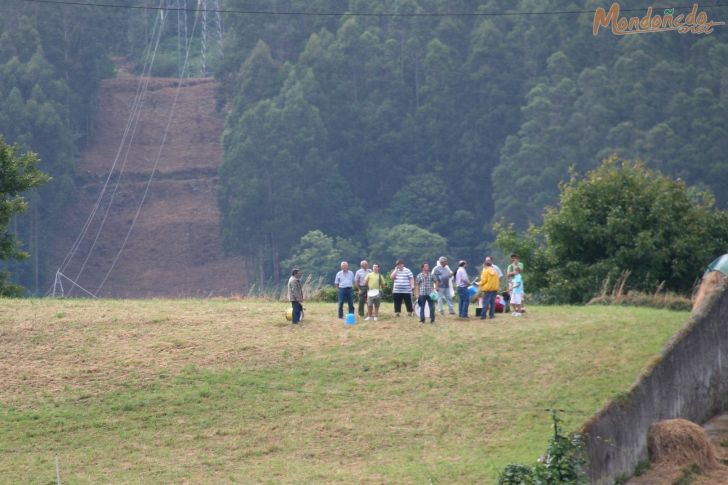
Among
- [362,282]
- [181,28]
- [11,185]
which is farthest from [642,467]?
[181,28]

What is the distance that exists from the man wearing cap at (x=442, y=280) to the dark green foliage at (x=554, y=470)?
12.3 m

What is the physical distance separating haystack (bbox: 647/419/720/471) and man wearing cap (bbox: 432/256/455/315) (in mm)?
8948

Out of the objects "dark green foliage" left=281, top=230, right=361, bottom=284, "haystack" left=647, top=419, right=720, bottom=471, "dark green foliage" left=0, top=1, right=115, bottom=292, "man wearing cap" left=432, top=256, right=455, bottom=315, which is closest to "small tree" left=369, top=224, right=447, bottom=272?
"dark green foliage" left=281, top=230, right=361, bottom=284

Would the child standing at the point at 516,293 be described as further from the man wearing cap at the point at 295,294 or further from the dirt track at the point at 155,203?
the dirt track at the point at 155,203

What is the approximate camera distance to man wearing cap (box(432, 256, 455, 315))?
116ft

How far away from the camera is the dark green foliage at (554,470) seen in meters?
22.4

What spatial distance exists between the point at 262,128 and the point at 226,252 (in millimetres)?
9681

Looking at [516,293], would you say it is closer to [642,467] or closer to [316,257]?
[642,467]

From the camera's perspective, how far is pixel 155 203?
104 meters

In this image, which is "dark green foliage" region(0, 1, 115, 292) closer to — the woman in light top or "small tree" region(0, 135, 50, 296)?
"small tree" region(0, 135, 50, 296)

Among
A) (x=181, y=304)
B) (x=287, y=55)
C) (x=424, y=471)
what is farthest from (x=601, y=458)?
(x=287, y=55)

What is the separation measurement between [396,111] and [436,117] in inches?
127

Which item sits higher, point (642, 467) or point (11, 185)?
point (11, 185)

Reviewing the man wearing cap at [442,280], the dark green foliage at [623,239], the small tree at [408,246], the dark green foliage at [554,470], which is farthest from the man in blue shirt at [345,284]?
the small tree at [408,246]
